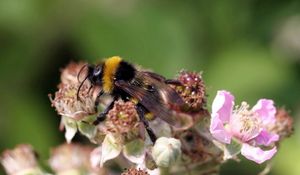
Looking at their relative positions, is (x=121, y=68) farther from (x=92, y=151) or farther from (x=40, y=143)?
(x=40, y=143)

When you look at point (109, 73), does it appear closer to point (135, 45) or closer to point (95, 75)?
point (95, 75)

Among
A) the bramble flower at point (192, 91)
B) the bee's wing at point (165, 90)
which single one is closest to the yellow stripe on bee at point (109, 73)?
the bee's wing at point (165, 90)

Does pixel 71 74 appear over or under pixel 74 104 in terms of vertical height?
over

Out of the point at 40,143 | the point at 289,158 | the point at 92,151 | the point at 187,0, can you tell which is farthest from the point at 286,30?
the point at 92,151

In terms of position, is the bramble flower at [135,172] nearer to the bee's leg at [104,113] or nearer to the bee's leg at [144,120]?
the bee's leg at [144,120]

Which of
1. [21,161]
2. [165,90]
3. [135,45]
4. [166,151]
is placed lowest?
[166,151]

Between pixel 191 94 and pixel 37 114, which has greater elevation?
pixel 37 114

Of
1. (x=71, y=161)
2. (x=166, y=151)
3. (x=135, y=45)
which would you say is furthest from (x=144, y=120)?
(x=135, y=45)
